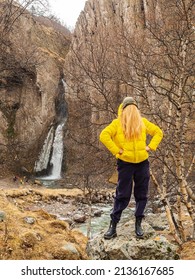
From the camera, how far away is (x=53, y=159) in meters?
30.8

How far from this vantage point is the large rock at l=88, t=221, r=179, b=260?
4434 millimetres

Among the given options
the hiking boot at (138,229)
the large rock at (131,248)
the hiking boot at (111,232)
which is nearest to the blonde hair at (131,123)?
the hiking boot at (138,229)

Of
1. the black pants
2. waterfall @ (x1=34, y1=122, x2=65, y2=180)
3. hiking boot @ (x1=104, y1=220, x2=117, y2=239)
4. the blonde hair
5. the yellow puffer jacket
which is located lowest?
waterfall @ (x1=34, y1=122, x2=65, y2=180)

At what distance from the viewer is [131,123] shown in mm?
4230

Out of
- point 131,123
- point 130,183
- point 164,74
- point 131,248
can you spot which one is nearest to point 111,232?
point 131,248

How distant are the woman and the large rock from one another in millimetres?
174

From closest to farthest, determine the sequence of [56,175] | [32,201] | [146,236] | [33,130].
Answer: [146,236] < [32,201] < [56,175] < [33,130]

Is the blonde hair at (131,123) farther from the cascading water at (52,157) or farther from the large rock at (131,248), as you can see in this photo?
the cascading water at (52,157)

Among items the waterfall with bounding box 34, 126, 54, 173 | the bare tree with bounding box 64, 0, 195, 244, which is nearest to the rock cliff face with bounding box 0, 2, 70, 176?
the waterfall with bounding box 34, 126, 54, 173

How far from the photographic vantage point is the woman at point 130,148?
13.9 ft

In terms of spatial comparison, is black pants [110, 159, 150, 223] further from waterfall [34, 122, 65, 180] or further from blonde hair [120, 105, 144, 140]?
waterfall [34, 122, 65, 180]
